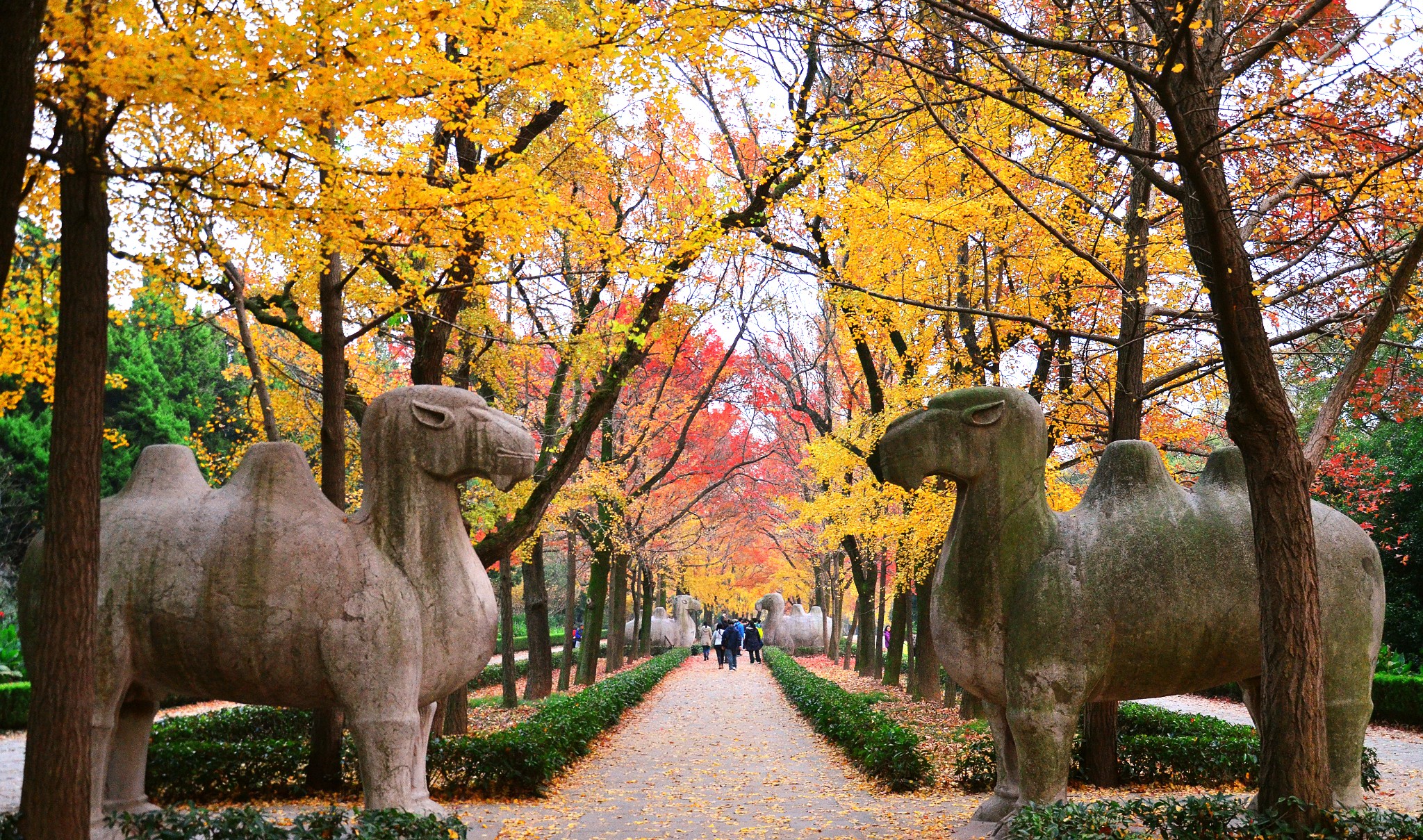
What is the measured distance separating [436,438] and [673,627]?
39.1 meters

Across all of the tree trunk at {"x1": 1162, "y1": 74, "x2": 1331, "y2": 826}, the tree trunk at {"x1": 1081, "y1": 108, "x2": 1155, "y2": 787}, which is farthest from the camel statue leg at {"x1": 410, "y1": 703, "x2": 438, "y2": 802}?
the tree trunk at {"x1": 1081, "y1": 108, "x2": 1155, "y2": 787}

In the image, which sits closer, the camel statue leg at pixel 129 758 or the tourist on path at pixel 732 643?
the camel statue leg at pixel 129 758

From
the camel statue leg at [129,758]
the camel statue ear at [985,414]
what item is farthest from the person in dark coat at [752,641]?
the camel statue ear at [985,414]

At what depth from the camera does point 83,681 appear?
15.3 ft

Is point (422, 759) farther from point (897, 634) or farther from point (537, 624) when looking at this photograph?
point (897, 634)

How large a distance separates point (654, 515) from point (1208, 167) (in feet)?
76.4

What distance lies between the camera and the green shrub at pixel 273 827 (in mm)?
4984

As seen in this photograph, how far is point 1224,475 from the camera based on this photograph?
6.64 metres

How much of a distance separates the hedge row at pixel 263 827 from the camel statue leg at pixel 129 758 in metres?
1.51

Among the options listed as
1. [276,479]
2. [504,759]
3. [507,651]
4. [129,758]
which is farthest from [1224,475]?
[507,651]

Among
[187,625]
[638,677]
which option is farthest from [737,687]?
[187,625]

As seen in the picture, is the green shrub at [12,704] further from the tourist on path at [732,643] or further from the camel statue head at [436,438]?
the tourist on path at [732,643]

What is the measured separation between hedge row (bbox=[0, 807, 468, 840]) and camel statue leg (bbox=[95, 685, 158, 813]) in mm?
1512

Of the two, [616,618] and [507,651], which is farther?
[616,618]
